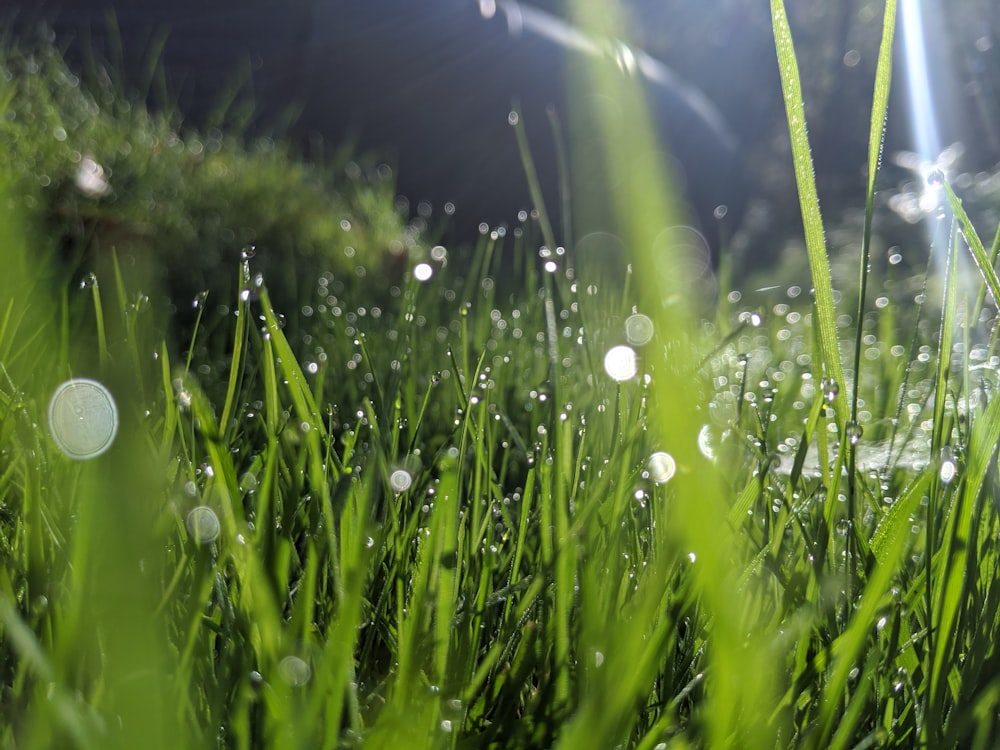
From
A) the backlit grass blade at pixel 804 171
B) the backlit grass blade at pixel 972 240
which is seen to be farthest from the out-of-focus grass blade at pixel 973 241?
the backlit grass blade at pixel 804 171

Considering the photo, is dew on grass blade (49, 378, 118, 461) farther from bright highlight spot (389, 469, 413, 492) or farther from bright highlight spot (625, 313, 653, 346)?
bright highlight spot (625, 313, 653, 346)

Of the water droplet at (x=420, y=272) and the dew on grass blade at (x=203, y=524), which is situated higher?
the water droplet at (x=420, y=272)

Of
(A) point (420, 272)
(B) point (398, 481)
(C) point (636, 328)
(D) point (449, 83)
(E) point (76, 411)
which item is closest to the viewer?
(B) point (398, 481)

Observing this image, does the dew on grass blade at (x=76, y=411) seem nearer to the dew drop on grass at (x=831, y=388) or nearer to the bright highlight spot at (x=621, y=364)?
the bright highlight spot at (x=621, y=364)

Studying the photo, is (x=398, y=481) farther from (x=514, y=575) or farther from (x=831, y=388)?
(x=831, y=388)

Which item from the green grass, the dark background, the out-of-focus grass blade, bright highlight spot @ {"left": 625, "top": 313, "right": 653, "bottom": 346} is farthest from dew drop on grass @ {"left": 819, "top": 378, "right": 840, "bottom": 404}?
the dark background

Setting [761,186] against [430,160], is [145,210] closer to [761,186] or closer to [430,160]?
[430,160]

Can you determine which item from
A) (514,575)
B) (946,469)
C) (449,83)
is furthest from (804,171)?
(449,83)
